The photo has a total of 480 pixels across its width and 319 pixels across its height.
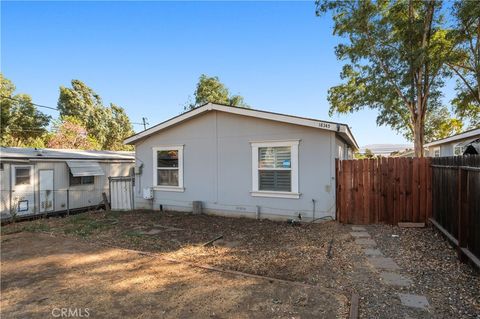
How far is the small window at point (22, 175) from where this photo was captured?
1079 centimetres

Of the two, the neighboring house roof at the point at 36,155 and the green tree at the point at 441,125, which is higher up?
the green tree at the point at 441,125

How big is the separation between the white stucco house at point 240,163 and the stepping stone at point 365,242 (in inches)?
70.8

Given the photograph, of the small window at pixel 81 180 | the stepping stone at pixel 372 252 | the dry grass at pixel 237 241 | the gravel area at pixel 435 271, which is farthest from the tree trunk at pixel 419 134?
the small window at pixel 81 180

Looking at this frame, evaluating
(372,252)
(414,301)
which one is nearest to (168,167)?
(372,252)

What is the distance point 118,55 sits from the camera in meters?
16.4

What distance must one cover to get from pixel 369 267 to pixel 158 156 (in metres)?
8.39

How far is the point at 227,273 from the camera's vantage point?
14.6 ft

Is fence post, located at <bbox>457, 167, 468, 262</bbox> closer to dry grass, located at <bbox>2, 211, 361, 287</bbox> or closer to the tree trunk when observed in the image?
dry grass, located at <bbox>2, 211, 361, 287</bbox>

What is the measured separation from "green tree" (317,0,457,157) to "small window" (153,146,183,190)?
37.7 feet

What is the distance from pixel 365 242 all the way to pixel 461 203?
1.89 meters

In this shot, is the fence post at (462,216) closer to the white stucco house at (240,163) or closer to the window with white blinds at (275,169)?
the white stucco house at (240,163)

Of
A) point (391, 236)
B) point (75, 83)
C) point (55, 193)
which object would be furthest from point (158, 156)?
point (75, 83)

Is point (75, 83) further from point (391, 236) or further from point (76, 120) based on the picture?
point (391, 236)

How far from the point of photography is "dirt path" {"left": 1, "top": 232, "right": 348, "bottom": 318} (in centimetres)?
330
